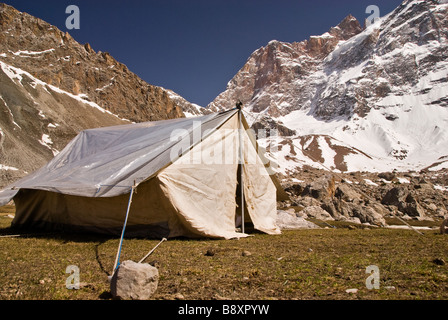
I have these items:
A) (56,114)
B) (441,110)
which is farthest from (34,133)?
(441,110)

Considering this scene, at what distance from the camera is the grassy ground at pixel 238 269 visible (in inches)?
137

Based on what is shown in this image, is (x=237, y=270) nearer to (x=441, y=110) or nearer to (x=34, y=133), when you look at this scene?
(x=34, y=133)

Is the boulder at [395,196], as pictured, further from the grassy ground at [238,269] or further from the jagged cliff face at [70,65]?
the jagged cliff face at [70,65]

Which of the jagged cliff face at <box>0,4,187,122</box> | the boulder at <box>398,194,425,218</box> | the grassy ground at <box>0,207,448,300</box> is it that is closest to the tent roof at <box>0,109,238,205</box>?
the grassy ground at <box>0,207,448,300</box>

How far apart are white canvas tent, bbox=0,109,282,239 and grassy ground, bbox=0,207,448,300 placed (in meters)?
1.02

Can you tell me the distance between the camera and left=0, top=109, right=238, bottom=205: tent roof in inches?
286

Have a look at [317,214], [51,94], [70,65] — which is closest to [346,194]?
[317,214]

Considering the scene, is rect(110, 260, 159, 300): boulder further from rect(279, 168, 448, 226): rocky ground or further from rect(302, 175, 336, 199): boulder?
rect(302, 175, 336, 199): boulder

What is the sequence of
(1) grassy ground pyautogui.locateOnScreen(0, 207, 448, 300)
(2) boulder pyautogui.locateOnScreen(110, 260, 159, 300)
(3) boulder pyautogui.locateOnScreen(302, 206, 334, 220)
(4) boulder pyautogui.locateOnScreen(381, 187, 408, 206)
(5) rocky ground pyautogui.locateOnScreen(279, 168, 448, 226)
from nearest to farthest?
1. (2) boulder pyautogui.locateOnScreen(110, 260, 159, 300)
2. (1) grassy ground pyautogui.locateOnScreen(0, 207, 448, 300)
3. (3) boulder pyautogui.locateOnScreen(302, 206, 334, 220)
4. (5) rocky ground pyautogui.locateOnScreen(279, 168, 448, 226)
5. (4) boulder pyautogui.locateOnScreen(381, 187, 408, 206)

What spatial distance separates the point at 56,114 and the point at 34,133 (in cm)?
1400

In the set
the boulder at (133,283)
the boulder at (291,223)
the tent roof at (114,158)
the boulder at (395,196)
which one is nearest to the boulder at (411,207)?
the boulder at (395,196)

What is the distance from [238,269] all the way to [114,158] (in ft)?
17.6

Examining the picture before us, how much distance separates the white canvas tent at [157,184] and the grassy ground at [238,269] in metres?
1.02
